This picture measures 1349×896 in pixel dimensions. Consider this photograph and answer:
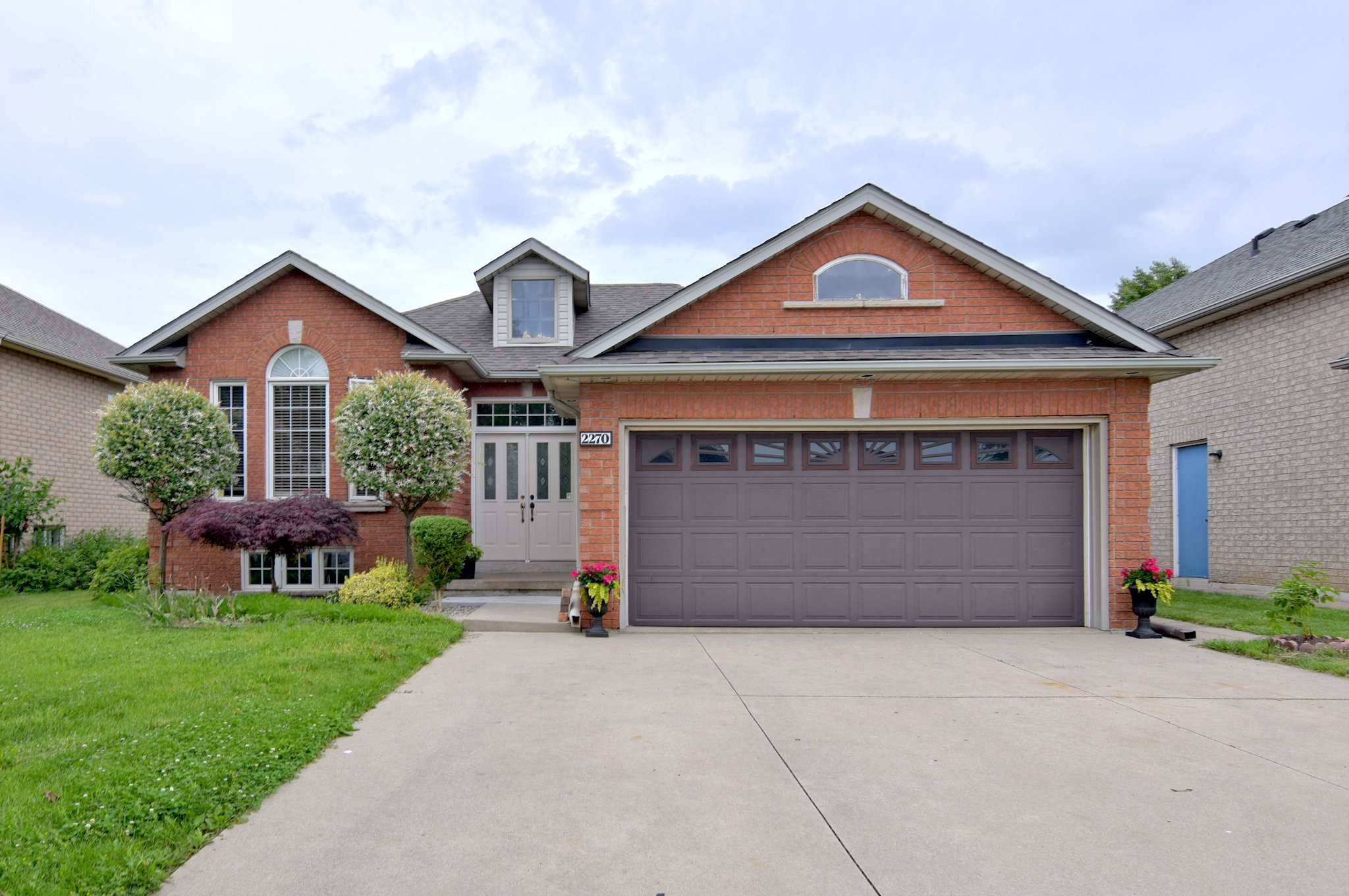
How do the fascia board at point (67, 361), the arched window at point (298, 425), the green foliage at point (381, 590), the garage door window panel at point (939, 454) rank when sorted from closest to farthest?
1. the garage door window panel at point (939, 454)
2. the green foliage at point (381, 590)
3. the arched window at point (298, 425)
4. the fascia board at point (67, 361)

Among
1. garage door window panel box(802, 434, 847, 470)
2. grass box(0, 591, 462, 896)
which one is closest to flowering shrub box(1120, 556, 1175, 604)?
garage door window panel box(802, 434, 847, 470)

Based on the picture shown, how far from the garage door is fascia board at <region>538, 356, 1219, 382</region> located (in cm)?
99

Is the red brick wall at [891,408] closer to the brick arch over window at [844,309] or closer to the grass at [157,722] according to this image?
the brick arch over window at [844,309]

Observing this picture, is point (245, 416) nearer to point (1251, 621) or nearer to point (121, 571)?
point (121, 571)

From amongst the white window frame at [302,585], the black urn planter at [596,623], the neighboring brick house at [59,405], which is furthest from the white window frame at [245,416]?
the black urn planter at [596,623]

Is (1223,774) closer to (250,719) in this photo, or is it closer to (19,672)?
(250,719)

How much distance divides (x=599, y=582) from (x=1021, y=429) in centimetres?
551

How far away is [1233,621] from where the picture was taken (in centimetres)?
959

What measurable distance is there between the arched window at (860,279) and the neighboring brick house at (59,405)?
41.4 feet

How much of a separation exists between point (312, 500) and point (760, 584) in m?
6.31

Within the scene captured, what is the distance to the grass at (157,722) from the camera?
3.19 m

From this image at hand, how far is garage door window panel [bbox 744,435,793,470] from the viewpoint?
946 cm

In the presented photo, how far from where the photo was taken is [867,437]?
9523 mm

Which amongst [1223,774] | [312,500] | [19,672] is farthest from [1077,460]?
[19,672]
